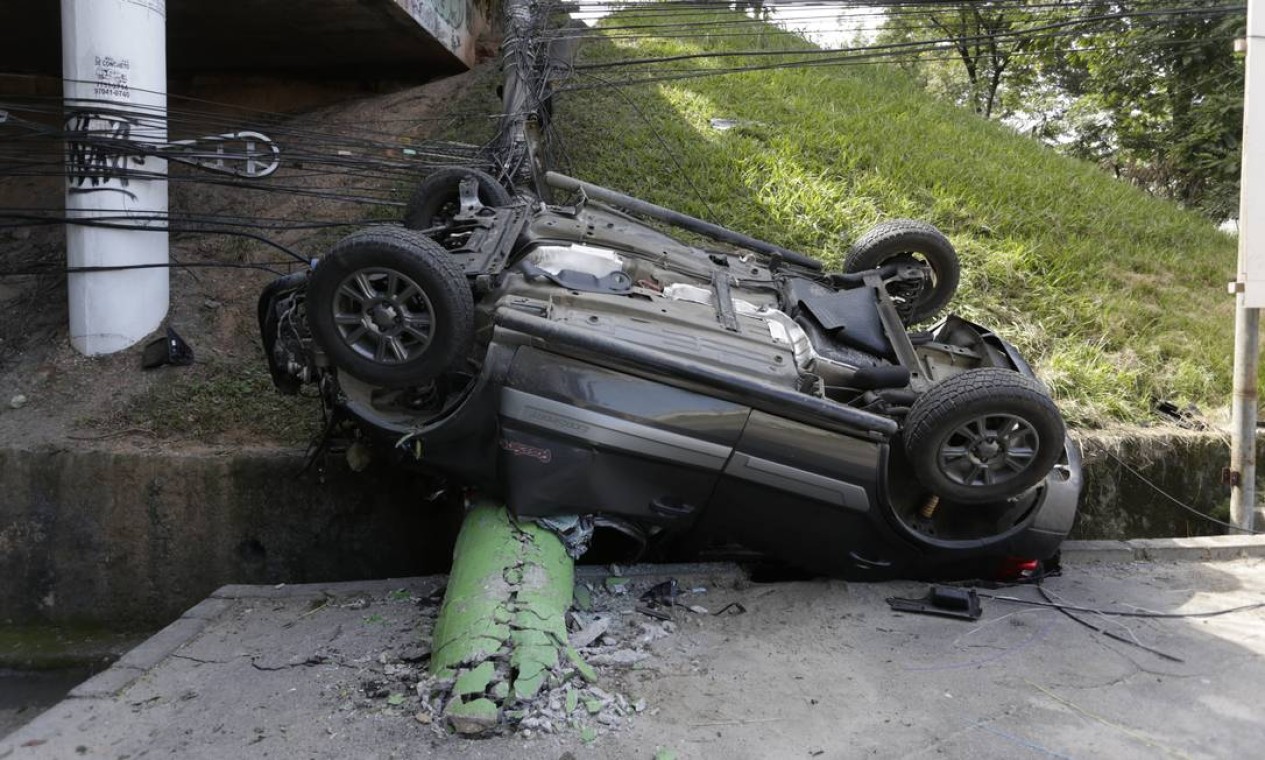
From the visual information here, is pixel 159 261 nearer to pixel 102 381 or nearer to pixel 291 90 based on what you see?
pixel 102 381

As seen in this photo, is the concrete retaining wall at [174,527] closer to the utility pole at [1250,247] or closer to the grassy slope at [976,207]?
the grassy slope at [976,207]

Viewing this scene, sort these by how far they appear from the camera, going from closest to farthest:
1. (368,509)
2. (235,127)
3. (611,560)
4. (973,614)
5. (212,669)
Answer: (212,669), (973,614), (611,560), (368,509), (235,127)

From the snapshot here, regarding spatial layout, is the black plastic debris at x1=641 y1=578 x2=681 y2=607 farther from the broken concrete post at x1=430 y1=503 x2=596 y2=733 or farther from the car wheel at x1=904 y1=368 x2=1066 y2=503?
the car wheel at x1=904 y1=368 x2=1066 y2=503

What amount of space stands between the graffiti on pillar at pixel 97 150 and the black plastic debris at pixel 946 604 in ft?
19.9

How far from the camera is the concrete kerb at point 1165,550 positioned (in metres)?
5.52

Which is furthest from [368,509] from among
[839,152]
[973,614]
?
[839,152]

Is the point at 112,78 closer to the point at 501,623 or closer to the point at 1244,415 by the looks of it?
the point at 501,623

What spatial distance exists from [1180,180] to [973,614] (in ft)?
43.2

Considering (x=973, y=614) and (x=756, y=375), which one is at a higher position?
(x=756, y=375)

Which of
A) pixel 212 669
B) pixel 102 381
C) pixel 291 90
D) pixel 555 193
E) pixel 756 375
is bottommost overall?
pixel 212 669

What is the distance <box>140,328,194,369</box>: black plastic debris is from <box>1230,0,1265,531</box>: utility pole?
7.40 meters

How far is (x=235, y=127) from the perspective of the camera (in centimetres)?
834

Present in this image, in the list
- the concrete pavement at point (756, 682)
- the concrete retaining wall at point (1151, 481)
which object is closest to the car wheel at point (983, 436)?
the concrete pavement at point (756, 682)

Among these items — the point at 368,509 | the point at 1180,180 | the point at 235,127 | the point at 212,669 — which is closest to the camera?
the point at 212,669
